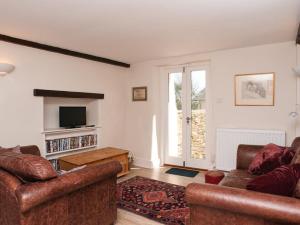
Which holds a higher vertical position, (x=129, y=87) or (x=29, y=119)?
(x=129, y=87)

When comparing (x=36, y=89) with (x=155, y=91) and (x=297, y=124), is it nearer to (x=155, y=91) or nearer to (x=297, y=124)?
(x=155, y=91)

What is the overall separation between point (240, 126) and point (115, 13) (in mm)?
2895

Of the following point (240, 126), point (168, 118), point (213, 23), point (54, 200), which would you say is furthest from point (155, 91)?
point (54, 200)

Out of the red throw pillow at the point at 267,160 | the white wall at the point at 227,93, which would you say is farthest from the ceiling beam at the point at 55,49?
the red throw pillow at the point at 267,160

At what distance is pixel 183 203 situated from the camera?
3023 mm

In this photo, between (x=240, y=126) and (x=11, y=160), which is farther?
(x=240, y=126)

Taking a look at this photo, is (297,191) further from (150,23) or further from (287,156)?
(150,23)

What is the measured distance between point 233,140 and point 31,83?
3542 millimetres

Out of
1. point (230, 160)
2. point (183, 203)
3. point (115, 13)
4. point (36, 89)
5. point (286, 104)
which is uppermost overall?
point (115, 13)

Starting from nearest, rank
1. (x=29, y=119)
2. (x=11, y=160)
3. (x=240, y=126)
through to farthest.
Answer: (x=11, y=160) → (x=29, y=119) → (x=240, y=126)

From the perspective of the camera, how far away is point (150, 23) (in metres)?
2.78

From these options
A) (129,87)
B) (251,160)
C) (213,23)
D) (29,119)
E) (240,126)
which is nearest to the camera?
(213,23)

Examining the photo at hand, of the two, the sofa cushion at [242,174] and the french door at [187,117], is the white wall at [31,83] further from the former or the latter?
the sofa cushion at [242,174]

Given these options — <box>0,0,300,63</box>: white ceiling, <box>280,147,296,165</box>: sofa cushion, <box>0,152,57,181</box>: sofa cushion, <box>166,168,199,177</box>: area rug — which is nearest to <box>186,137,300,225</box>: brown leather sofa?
<box>0,152,57,181</box>: sofa cushion
